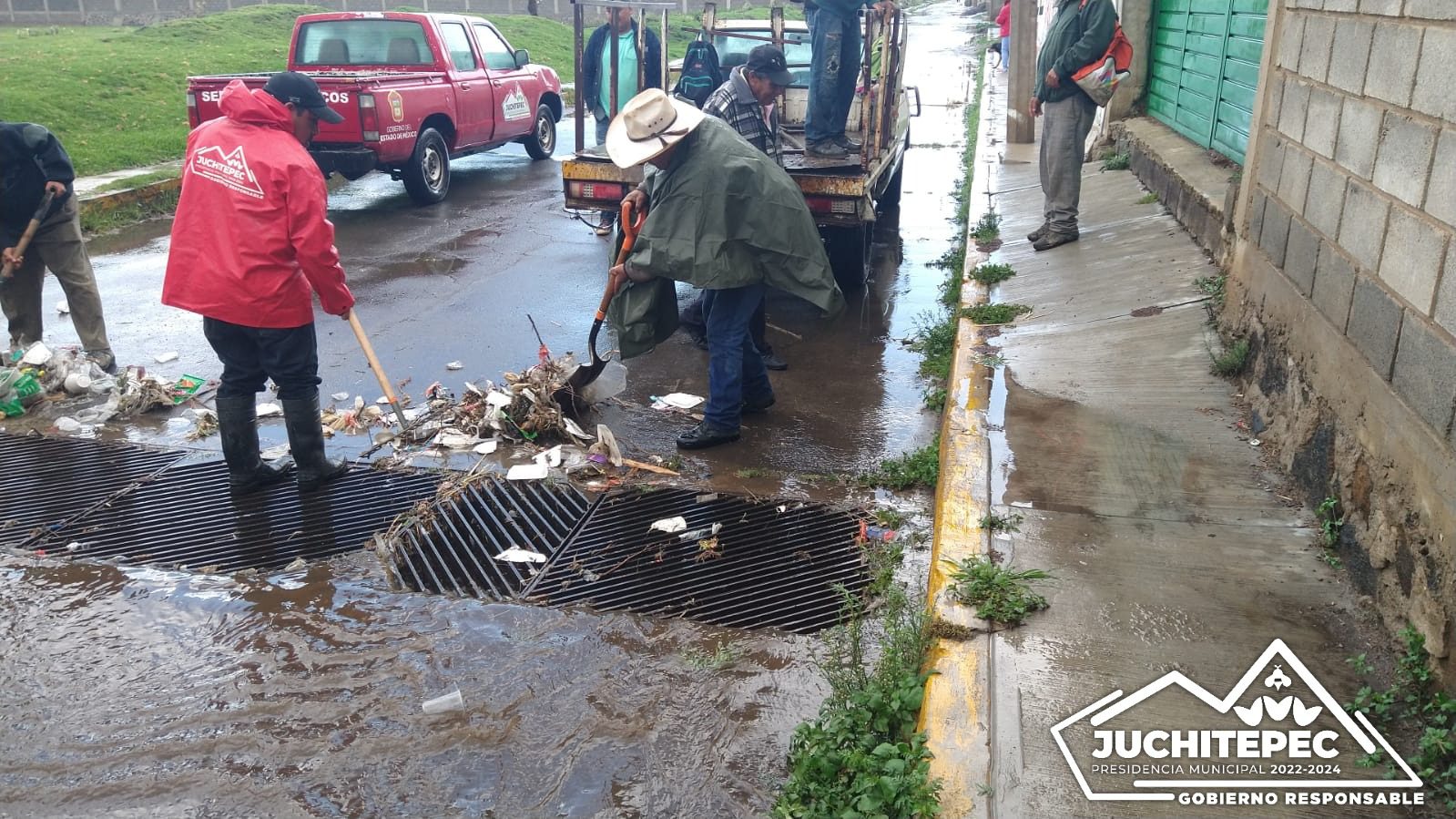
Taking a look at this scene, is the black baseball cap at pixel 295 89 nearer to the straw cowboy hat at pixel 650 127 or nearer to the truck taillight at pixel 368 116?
the straw cowboy hat at pixel 650 127

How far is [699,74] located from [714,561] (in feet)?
19.9

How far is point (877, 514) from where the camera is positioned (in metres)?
4.57

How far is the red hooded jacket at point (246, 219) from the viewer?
4430mm

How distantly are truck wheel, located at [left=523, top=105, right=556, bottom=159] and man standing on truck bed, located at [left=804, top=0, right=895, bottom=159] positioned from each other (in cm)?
694

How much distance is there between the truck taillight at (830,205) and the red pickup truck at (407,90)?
511 cm

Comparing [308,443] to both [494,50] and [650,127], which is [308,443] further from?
[494,50]

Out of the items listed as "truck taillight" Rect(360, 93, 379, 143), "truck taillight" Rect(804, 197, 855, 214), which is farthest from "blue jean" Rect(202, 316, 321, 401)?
"truck taillight" Rect(360, 93, 379, 143)

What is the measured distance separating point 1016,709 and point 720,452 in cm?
268

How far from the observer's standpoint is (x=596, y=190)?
7.67m

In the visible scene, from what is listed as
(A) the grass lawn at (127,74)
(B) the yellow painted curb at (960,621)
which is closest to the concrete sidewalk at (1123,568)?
(B) the yellow painted curb at (960,621)

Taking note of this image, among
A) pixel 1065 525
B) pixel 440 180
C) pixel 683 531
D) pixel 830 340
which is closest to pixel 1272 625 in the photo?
pixel 1065 525

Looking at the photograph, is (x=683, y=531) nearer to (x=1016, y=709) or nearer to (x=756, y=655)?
(x=756, y=655)

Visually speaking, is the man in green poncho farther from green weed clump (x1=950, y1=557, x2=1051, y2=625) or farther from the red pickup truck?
the red pickup truck

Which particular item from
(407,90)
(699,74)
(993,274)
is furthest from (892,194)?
(407,90)
